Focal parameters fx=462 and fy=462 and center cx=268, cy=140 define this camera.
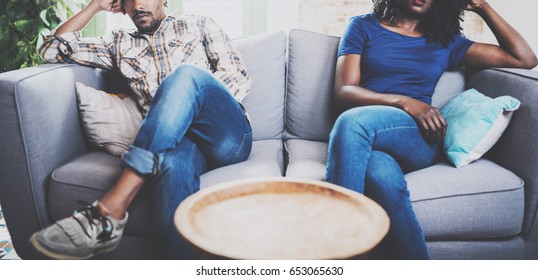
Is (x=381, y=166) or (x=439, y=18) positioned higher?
(x=439, y=18)

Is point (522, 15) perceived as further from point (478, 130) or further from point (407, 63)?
point (478, 130)

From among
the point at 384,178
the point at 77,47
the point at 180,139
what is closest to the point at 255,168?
the point at 180,139

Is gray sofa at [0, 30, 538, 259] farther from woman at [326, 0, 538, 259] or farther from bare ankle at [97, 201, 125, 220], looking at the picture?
bare ankle at [97, 201, 125, 220]

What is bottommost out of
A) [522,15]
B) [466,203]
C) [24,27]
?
[466,203]

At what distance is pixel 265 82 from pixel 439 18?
0.72 meters

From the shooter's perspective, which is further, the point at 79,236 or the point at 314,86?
the point at 314,86

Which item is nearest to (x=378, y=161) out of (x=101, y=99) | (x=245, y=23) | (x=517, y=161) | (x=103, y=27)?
(x=517, y=161)

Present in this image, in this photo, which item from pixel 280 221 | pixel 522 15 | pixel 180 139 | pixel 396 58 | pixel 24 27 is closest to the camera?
pixel 280 221

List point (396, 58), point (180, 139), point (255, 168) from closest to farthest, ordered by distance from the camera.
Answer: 1. point (180, 139)
2. point (255, 168)
3. point (396, 58)

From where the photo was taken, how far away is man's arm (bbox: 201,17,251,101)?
1.71 m

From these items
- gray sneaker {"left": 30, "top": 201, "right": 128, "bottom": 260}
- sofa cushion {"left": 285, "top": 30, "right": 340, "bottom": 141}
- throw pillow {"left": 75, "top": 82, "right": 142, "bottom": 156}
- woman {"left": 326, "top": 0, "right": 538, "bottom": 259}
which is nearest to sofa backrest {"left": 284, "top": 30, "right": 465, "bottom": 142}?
sofa cushion {"left": 285, "top": 30, "right": 340, "bottom": 141}

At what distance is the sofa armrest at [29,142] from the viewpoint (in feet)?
4.57

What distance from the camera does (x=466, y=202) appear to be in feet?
4.64

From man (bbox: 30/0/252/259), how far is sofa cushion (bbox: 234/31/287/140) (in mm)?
170
